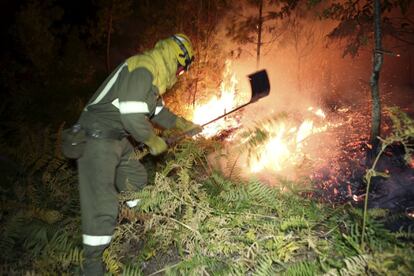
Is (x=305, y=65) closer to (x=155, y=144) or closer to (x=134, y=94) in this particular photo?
(x=155, y=144)

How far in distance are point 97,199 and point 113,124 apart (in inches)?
34.7

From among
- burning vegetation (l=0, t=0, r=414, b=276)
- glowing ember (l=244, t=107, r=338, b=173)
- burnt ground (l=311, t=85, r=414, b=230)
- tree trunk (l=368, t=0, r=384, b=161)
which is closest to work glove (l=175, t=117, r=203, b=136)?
burning vegetation (l=0, t=0, r=414, b=276)

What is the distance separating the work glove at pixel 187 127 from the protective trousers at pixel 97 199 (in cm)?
107

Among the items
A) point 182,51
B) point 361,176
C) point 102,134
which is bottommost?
point 361,176

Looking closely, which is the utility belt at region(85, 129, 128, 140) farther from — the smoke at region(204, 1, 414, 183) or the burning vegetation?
the smoke at region(204, 1, 414, 183)

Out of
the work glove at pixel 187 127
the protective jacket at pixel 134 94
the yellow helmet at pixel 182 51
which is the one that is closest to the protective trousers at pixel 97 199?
the protective jacket at pixel 134 94

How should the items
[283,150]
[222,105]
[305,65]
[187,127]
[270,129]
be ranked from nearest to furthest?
1. [270,129]
2. [187,127]
3. [283,150]
4. [222,105]
5. [305,65]

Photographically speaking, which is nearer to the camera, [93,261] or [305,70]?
[93,261]

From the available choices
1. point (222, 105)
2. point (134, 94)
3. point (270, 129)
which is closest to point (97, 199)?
point (134, 94)

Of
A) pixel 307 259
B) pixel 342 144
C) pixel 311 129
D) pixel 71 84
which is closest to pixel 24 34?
pixel 71 84

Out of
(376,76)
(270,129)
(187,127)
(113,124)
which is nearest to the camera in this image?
(113,124)

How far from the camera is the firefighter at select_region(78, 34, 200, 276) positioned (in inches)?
136

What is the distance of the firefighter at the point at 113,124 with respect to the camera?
3.45 meters

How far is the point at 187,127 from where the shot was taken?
4598mm
